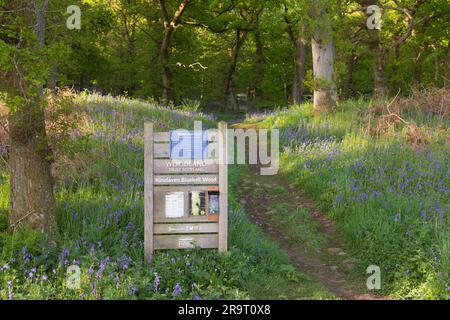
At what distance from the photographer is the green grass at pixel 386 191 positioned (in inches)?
229

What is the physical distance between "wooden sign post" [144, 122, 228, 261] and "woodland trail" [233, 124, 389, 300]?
1553 mm

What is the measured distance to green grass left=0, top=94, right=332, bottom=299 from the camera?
16.1 ft

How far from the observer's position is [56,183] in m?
7.36

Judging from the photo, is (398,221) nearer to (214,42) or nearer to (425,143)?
(425,143)

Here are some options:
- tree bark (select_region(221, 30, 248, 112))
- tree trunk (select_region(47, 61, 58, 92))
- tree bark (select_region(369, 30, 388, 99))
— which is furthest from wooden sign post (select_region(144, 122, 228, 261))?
tree bark (select_region(221, 30, 248, 112))

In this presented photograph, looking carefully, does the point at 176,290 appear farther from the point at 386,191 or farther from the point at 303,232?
the point at 386,191

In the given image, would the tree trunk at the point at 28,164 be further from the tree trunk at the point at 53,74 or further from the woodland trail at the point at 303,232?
the woodland trail at the point at 303,232

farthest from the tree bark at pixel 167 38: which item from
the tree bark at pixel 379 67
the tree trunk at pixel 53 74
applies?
the tree bark at pixel 379 67

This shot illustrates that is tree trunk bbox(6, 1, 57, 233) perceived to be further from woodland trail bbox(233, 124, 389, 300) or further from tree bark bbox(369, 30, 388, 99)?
tree bark bbox(369, 30, 388, 99)

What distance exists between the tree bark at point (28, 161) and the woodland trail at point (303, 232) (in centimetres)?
354

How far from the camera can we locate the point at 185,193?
19.1ft

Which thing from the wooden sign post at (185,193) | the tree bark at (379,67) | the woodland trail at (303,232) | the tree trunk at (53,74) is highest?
the tree bark at (379,67)

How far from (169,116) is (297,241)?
7108 mm
